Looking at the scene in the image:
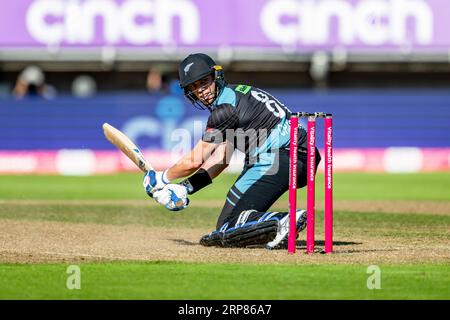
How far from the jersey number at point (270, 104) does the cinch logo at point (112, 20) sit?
44.6 feet

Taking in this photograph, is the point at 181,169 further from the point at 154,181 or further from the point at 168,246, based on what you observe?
the point at 168,246

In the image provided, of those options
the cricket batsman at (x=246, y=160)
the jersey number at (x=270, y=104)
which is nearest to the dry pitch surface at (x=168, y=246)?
the cricket batsman at (x=246, y=160)

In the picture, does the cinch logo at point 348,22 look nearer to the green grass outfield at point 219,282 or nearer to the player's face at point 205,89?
the player's face at point 205,89

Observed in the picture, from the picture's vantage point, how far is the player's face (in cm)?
951

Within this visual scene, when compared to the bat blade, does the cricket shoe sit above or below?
below

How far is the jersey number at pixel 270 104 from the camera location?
9.64 meters

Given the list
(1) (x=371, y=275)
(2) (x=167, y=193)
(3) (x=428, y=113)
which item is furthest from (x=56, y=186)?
(1) (x=371, y=275)

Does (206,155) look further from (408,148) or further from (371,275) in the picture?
(408,148)

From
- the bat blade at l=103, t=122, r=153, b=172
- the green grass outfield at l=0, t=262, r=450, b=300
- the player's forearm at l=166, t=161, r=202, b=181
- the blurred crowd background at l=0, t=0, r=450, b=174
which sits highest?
the blurred crowd background at l=0, t=0, r=450, b=174

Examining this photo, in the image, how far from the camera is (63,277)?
804cm

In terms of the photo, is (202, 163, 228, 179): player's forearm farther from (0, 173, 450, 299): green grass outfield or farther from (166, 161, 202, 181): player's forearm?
(0, 173, 450, 299): green grass outfield

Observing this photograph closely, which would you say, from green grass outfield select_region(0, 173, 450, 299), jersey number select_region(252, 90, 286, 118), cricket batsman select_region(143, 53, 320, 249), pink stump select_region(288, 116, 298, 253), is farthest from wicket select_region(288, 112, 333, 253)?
jersey number select_region(252, 90, 286, 118)

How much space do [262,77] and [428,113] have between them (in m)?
5.10

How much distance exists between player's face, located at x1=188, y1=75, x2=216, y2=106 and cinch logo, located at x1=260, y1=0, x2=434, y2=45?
45.0ft
